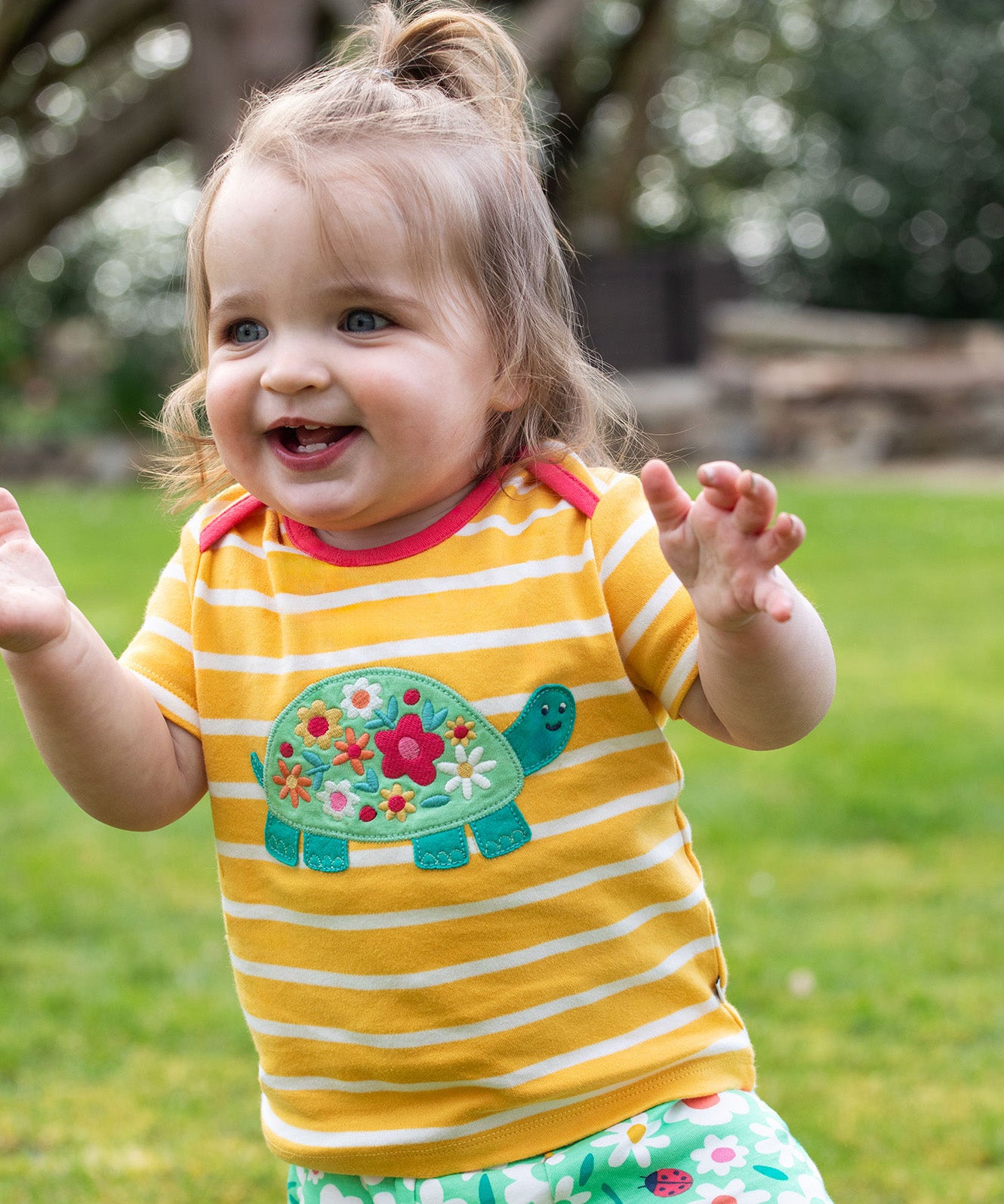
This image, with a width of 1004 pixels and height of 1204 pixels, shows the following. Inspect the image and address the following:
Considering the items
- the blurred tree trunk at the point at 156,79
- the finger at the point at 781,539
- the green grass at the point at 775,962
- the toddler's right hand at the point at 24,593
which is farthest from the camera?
the blurred tree trunk at the point at 156,79

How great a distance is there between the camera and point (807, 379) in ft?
44.4

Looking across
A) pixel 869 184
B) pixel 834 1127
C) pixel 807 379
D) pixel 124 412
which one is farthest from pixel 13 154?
pixel 834 1127

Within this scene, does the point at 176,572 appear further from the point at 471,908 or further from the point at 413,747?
the point at 471,908

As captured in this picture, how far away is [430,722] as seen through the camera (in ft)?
5.07

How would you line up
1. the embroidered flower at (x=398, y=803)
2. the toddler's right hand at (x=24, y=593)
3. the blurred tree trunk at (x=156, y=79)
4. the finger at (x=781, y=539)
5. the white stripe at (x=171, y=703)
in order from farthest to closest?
1. the blurred tree trunk at (x=156, y=79)
2. the white stripe at (x=171, y=703)
3. the embroidered flower at (x=398, y=803)
4. the toddler's right hand at (x=24, y=593)
5. the finger at (x=781, y=539)

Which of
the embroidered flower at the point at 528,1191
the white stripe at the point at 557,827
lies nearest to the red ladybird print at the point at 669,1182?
the embroidered flower at the point at 528,1191

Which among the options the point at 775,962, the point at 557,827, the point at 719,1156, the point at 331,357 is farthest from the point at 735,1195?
the point at 775,962

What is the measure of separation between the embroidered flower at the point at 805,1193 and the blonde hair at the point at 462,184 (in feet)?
2.67

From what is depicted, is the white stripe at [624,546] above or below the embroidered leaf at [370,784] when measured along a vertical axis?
above

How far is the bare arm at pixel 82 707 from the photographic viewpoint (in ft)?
4.83

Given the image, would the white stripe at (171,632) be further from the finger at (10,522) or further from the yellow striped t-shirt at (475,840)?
the finger at (10,522)

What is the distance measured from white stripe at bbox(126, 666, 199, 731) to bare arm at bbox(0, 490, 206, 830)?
0.02 metres

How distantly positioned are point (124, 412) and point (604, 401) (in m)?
12.3

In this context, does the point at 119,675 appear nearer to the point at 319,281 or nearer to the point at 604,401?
the point at 319,281
